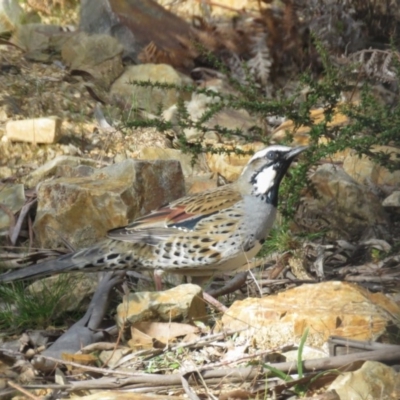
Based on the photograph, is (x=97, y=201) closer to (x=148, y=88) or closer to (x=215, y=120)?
(x=215, y=120)

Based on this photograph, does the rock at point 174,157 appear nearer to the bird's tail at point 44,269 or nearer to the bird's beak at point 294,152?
the bird's beak at point 294,152

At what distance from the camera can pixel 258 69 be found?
9.90 m

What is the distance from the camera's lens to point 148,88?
376 inches

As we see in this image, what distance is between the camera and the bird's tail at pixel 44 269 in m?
5.84

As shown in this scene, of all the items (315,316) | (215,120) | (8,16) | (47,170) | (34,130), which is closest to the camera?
(315,316)

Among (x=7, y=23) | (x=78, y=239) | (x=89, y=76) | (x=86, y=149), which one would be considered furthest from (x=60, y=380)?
(x=7, y=23)

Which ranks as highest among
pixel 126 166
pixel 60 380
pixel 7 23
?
pixel 7 23

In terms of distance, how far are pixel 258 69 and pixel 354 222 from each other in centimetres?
298

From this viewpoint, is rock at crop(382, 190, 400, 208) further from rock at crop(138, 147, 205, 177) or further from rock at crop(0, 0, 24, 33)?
rock at crop(0, 0, 24, 33)

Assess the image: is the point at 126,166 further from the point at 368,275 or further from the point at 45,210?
the point at 368,275

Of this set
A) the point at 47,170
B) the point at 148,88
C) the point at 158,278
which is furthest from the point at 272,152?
the point at 148,88

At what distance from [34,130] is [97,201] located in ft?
6.23

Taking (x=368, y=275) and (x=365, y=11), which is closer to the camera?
(x=368, y=275)

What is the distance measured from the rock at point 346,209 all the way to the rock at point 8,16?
4.18m
